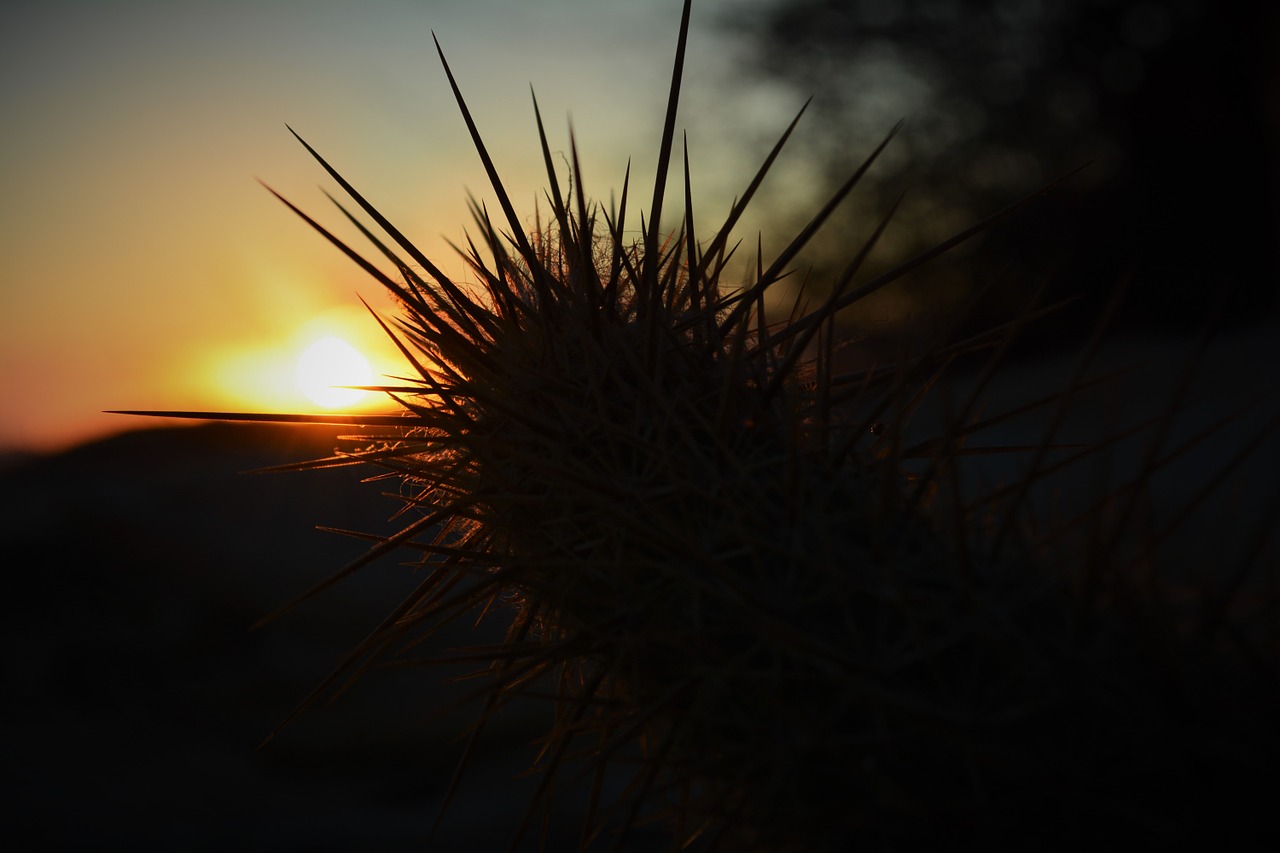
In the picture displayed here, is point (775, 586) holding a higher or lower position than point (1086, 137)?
lower

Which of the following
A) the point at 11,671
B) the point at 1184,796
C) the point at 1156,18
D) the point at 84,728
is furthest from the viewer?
the point at 1156,18

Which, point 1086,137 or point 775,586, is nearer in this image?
point 775,586

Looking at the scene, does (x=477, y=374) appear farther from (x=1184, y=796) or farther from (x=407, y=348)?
(x=1184, y=796)

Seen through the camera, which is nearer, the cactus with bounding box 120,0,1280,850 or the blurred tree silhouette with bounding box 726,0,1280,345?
the cactus with bounding box 120,0,1280,850

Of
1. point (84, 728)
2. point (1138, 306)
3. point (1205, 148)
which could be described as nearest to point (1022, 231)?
point (1138, 306)

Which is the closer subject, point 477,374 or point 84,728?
point 477,374
